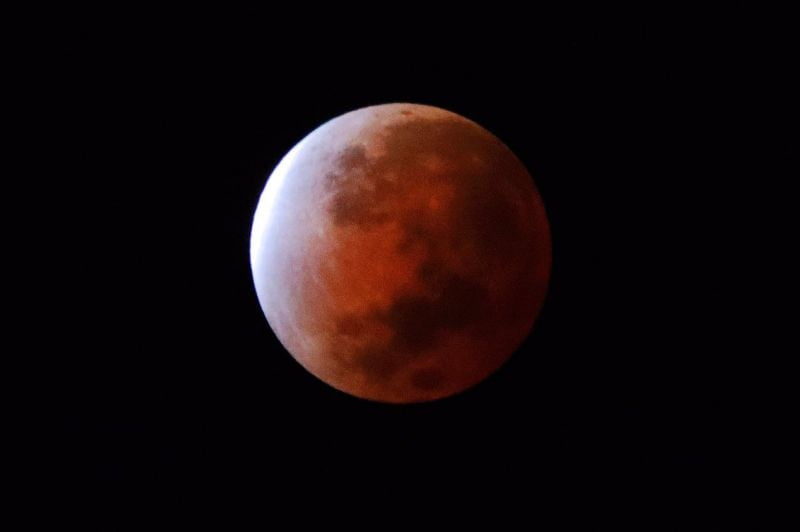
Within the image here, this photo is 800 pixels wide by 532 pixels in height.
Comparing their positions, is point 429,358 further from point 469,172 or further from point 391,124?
point 391,124

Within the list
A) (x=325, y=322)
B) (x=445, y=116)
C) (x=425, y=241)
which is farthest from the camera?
(x=445, y=116)

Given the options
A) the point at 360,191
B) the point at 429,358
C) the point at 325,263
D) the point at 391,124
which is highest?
the point at 391,124

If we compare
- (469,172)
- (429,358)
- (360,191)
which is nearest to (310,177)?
(360,191)

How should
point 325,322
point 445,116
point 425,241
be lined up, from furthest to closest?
point 445,116
point 325,322
point 425,241

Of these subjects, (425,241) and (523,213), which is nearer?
(425,241)

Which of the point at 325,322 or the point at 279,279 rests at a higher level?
the point at 279,279

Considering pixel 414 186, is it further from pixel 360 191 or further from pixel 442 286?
pixel 442 286
